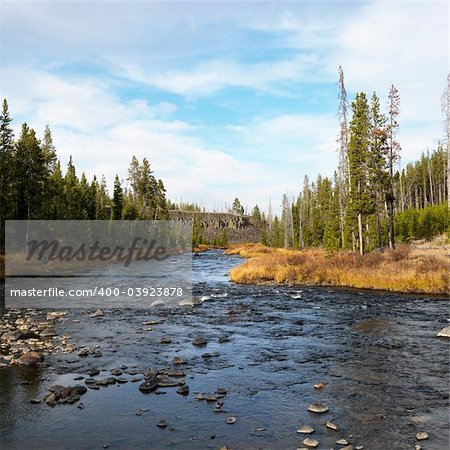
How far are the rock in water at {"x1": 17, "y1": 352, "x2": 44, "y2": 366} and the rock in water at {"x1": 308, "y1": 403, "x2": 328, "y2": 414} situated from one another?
761 centimetres

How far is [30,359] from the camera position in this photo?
11.5 metres

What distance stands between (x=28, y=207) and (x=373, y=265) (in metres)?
36.1

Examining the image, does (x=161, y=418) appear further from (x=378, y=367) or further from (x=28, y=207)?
(x=28, y=207)

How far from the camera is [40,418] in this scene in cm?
817

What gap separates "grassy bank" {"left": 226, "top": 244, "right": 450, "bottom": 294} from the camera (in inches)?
953

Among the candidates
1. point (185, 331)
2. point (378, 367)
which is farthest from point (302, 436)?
point (185, 331)


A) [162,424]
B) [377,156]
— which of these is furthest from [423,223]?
[162,424]

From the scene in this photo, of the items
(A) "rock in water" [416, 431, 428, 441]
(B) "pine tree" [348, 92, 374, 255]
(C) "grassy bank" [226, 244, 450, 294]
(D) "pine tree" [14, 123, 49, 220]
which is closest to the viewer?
(A) "rock in water" [416, 431, 428, 441]

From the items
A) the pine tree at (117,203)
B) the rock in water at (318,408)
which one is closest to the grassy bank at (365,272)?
the rock in water at (318,408)

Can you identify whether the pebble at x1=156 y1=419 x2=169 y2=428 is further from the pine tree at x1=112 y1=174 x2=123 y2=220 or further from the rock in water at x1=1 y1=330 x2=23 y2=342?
the pine tree at x1=112 y1=174 x2=123 y2=220

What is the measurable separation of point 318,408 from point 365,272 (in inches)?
784

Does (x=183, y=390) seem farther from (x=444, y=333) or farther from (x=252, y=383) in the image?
(x=444, y=333)

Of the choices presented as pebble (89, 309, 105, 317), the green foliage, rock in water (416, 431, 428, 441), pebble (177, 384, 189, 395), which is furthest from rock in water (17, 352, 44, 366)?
the green foliage

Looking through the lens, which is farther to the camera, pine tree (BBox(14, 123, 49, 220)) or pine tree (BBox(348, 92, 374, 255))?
pine tree (BBox(14, 123, 49, 220))
